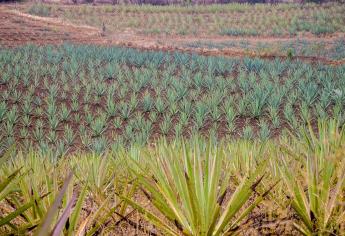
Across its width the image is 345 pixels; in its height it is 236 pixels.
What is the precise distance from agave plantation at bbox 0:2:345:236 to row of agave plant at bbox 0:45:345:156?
0.12 feet

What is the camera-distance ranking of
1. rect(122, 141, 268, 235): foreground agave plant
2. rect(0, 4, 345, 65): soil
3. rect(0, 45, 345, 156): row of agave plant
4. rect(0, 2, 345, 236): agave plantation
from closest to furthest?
rect(122, 141, 268, 235): foreground agave plant → rect(0, 2, 345, 236): agave plantation → rect(0, 45, 345, 156): row of agave plant → rect(0, 4, 345, 65): soil

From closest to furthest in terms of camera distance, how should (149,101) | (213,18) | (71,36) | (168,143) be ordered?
1. (168,143)
2. (149,101)
3. (71,36)
4. (213,18)

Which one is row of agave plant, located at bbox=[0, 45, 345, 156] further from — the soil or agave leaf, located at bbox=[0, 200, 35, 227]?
the soil

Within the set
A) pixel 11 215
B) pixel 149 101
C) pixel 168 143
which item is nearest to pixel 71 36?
pixel 149 101

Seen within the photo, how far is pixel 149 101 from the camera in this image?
8.05 metres

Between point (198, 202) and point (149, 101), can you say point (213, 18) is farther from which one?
point (198, 202)

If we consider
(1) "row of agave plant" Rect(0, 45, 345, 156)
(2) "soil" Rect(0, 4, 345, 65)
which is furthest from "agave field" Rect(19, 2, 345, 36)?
(1) "row of agave plant" Rect(0, 45, 345, 156)

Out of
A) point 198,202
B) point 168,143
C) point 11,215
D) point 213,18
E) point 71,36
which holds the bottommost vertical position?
point 168,143

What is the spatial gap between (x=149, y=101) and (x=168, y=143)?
6.40 feet

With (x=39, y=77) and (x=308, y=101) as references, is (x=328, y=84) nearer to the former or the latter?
(x=308, y=101)

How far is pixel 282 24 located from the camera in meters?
28.5

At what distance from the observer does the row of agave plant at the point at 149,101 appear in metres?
6.98

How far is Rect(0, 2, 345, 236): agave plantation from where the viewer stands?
141 cm

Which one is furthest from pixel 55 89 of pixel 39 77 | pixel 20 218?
pixel 20 218
